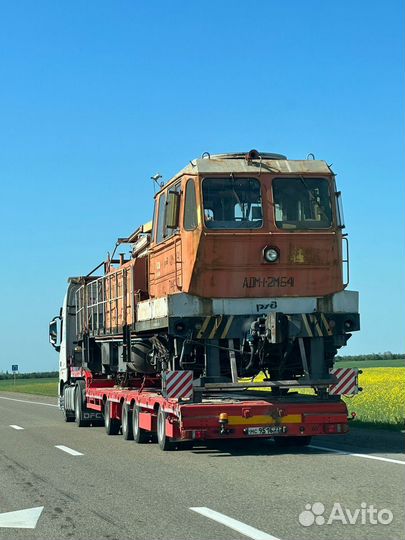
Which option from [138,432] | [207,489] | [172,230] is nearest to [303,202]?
[172,230]

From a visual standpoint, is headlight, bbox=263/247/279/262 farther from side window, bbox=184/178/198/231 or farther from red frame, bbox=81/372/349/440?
red frame, bbox=81/372/349/440

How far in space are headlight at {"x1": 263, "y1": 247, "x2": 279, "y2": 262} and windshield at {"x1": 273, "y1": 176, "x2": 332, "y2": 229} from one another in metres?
0.49

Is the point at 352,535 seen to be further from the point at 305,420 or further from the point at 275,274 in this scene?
the point at 275,274

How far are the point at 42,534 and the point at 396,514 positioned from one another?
3346 mm

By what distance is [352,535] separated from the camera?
8172mm

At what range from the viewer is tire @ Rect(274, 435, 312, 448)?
16531 mm

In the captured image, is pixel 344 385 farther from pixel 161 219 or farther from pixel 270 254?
pixel 161 219

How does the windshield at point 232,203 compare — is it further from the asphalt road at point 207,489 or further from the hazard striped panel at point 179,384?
the asphalt road at point 207,489

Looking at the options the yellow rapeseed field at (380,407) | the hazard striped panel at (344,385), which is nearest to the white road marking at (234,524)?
the hazard striped panel at (344,385)

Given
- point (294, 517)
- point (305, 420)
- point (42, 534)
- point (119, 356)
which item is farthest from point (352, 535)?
point (119, 356)

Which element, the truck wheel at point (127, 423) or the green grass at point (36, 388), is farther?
the green grass at point (36, 388)

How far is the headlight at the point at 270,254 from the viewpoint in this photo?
15648 mm

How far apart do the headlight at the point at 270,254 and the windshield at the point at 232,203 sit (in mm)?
427

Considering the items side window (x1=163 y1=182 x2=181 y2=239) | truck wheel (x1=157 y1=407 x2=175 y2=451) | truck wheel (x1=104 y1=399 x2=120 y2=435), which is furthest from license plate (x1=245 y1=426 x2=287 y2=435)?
truck wheel (x1=104 y1=399 x2=120 y2=435)
